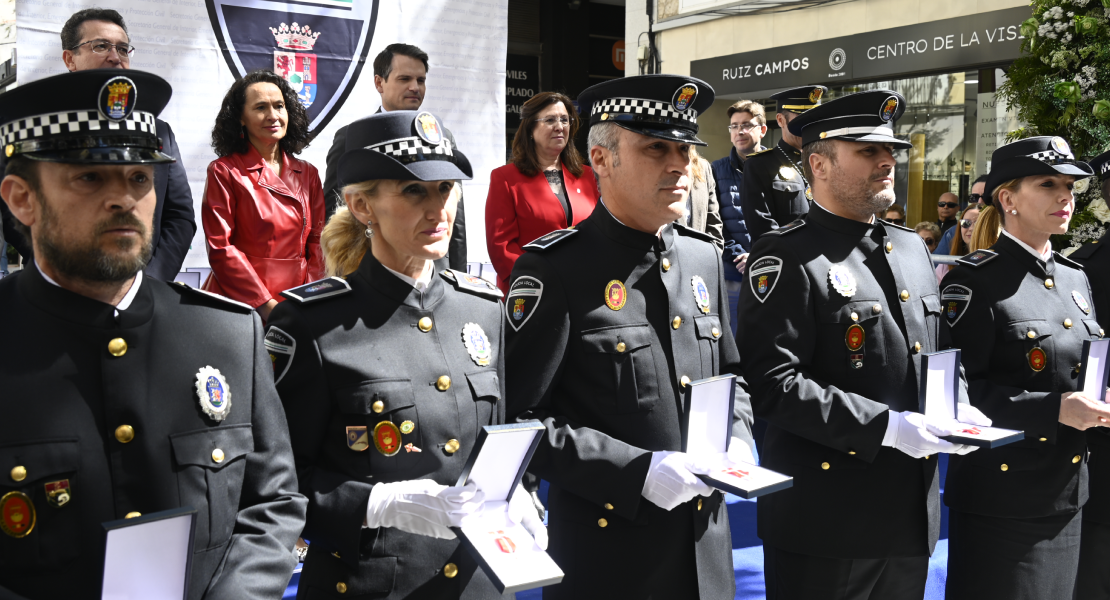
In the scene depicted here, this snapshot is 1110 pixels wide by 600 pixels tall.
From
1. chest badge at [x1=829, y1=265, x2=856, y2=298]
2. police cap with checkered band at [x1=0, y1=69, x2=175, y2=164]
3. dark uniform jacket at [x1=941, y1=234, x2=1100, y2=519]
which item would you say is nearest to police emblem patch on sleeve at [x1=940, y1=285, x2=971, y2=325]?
dark uniform jacket at [x1=941, y1=234, x2=1100, y2=519]

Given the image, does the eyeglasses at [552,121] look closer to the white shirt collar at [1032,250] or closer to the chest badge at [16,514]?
the white shirt collar at [1032,250]

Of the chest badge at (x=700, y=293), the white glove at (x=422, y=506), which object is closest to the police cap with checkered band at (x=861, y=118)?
the chest badge at (x=700, y=293)

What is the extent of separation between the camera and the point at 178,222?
3701 millimetres

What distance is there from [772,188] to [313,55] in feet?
9.19

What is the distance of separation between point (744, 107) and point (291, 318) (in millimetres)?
4920

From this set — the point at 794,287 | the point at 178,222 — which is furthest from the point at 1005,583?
the point at 178,222

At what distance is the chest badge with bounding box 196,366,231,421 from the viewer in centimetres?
169

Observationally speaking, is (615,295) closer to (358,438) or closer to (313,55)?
(358,438)

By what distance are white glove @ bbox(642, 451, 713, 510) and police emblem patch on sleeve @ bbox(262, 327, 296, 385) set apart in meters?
0.89

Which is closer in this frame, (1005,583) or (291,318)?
(291,318)

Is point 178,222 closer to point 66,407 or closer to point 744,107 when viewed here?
point 66,407

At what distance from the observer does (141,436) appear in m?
1.61

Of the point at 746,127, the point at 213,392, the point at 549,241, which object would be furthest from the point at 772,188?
the point at 213,392

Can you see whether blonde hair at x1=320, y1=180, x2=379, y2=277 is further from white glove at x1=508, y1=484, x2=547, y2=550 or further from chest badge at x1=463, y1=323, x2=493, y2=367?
white glove at x1=508, y1=484, x2=547, y2=550
